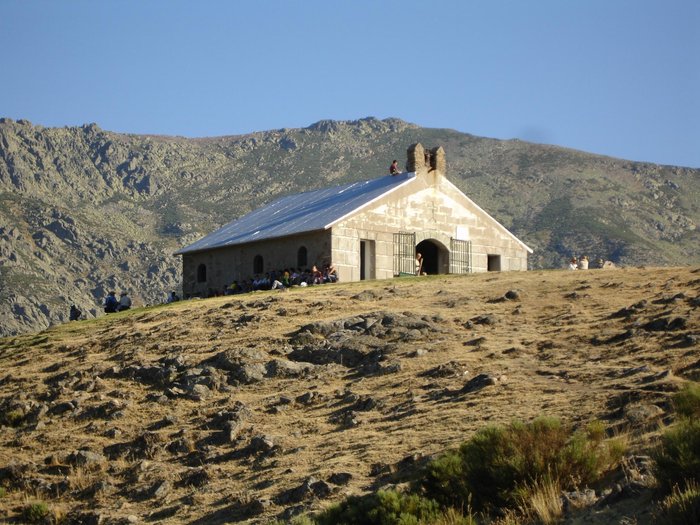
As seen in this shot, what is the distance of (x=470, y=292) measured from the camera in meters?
38.1

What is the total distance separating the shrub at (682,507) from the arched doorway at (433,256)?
116ft

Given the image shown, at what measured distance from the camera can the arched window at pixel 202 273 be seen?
55.7 m

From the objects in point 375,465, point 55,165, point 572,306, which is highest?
point 55,165

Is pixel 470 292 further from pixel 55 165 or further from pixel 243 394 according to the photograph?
pixel 55 165

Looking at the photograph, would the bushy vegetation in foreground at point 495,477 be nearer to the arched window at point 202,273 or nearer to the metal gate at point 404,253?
the metal gate at point 404,253

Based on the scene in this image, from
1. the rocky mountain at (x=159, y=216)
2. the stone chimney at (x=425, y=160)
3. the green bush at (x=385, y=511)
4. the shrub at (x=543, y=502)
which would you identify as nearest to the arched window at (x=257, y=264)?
the stone chimney at (x=425, y=160)

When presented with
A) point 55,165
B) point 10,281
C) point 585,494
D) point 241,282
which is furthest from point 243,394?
point 55,165

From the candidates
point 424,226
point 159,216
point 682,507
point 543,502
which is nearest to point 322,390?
point 543,502

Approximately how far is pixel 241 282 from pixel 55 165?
14711cm

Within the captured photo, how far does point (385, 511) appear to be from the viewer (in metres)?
18.0

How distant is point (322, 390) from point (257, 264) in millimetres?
23536

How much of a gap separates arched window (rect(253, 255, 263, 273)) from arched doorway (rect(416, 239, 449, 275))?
6749mm

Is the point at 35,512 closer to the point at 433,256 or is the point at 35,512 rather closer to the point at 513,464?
the point at 513,464

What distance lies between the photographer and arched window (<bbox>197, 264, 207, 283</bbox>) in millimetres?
55656
